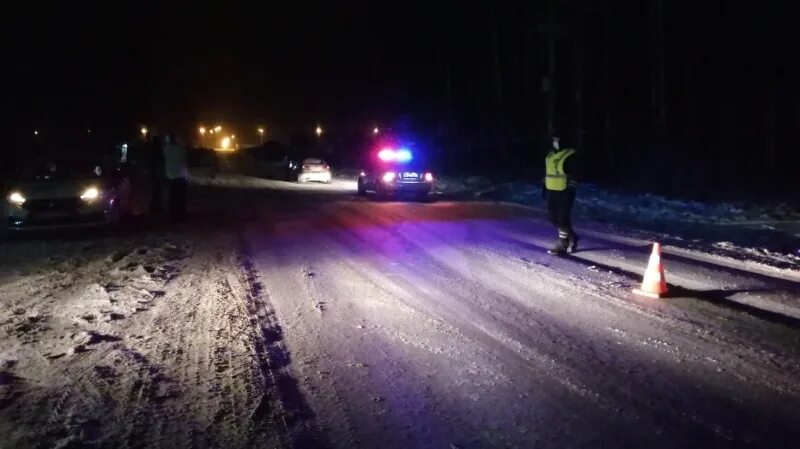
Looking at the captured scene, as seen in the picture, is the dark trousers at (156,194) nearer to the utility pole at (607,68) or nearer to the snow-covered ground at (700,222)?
the snow-covered ground at (700,222)

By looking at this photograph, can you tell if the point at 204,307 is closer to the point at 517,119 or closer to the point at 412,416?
the point at 412,416

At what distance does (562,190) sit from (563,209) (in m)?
0.31

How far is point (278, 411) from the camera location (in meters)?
5.34

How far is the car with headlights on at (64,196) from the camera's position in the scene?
47.9 feet

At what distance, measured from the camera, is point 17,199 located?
14.6 metres

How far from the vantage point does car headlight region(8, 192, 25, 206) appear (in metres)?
14.6

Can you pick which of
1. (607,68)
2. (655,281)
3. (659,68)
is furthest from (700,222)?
(607,68)

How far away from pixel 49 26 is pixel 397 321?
3186cm

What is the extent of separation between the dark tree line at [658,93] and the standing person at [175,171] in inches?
540

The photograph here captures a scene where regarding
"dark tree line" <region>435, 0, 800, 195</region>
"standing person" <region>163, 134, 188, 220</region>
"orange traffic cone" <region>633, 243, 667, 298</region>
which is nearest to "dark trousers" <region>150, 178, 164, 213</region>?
"standing person" <region>163, 134, 188, 220</region>

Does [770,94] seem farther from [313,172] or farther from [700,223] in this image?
[313,172]

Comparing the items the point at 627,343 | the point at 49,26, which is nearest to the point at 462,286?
the point at 627,343

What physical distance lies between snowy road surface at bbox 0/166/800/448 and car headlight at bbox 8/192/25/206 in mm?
2323

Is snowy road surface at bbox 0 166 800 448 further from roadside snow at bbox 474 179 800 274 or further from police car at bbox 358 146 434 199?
police car at bbox 358 146 434 199
